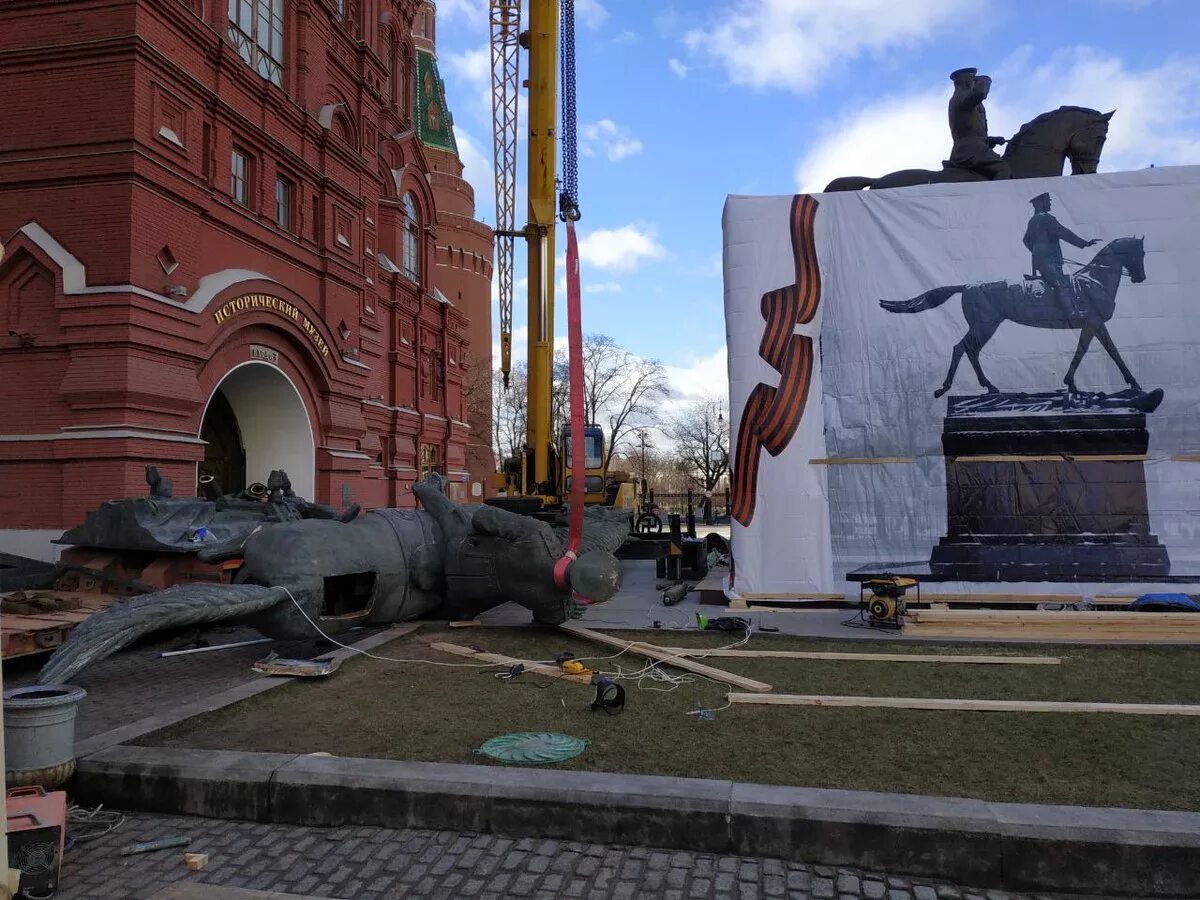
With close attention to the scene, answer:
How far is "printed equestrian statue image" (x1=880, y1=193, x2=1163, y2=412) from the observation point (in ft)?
34.9

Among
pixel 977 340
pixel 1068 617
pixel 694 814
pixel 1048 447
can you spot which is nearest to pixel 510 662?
pixel 694 814

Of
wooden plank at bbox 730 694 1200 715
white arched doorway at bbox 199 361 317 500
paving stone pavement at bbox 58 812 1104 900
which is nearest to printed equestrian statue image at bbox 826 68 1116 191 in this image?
wooden plank at bbox 730 694 1200 715

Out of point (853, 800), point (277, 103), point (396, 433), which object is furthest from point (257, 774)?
point (396, 433)

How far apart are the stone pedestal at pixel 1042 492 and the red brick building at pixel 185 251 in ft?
37.3

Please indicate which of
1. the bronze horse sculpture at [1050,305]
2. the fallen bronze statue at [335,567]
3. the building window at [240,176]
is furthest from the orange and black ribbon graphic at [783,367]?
the building window at [240,176]

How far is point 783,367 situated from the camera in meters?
10.9

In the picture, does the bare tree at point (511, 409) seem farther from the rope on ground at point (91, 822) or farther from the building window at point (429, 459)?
the rope on ground at point (91, 822)

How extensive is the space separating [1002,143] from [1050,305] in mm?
2844

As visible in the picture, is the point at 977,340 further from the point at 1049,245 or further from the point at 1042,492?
the point at 1042,492

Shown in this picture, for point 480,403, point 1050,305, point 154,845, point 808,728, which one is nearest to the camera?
point 154,845

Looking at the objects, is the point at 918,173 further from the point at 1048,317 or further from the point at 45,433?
the point at 45,433

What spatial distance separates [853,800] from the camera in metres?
3.62

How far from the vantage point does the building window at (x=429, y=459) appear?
24.1m

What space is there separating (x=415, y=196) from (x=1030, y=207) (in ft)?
62.0
